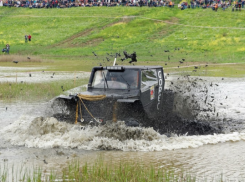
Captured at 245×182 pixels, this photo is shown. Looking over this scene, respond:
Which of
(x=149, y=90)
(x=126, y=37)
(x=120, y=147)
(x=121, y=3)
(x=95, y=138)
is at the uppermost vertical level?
(x=121, y=3)

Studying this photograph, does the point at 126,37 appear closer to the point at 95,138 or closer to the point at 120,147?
the point at 95,138

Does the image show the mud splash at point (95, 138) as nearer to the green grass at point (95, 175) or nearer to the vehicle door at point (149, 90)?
the vehicle door at point (149, 90)

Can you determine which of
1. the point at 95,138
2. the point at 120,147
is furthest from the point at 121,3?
the point at 120,147

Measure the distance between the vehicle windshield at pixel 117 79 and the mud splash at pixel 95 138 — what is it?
1370 mm

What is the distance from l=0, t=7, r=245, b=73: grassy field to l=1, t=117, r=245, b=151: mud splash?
28.7 meters

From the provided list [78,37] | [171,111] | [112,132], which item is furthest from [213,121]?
[78,37]

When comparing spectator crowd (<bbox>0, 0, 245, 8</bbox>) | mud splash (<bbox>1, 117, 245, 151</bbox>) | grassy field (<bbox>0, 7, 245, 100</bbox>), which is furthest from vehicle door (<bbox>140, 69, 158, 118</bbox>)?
spectator crowd (<bbox>0, 0, 245, 8</bbox>)

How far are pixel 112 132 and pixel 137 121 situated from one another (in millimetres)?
819

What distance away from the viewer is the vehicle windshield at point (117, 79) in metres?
12.9

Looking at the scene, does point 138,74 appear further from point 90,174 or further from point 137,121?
point 90,174

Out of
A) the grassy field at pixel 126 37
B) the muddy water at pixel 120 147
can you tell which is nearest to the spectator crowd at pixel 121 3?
the grassy field at pixel 126 37

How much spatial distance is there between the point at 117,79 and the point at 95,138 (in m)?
2.03

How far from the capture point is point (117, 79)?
13086mm

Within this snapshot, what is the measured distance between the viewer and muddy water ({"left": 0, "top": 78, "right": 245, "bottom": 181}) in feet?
34.1
